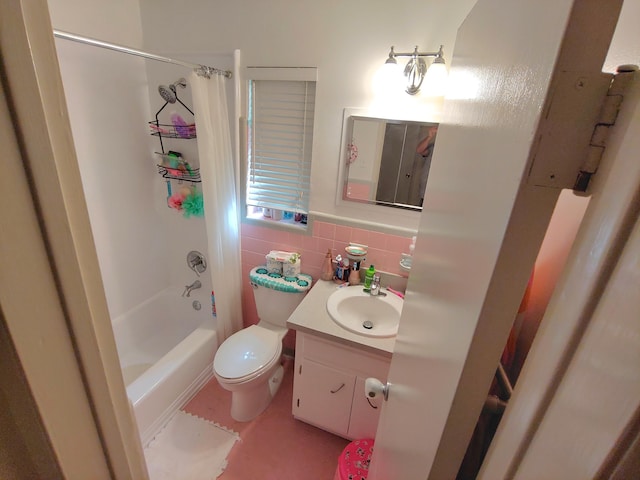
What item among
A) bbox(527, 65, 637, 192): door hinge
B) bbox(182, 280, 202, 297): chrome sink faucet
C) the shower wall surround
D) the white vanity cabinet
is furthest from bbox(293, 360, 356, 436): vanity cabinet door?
bbox(527, 65, 637, 192): door hinge

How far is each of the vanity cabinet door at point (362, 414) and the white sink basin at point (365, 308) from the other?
0.99 feet

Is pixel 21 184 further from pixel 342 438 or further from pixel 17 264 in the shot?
pixel 342 438

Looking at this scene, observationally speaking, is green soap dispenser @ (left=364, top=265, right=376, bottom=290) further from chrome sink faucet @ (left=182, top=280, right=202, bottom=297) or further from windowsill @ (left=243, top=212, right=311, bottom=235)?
chrome sink faucet @ (left=182, top=280, right=202, bottom=297)

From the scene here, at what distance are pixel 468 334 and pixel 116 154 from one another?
7.82ft

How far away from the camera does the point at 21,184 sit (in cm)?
28

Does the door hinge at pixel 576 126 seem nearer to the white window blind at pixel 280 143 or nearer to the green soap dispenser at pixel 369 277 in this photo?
the green soap dispenser at pixel 369 277

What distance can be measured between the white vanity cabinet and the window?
86 cm

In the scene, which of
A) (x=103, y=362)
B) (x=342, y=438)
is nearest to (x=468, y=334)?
(x=103, y=362)

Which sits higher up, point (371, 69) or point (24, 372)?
point (371, 69)

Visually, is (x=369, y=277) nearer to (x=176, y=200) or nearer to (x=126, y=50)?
(x=176, y=200)

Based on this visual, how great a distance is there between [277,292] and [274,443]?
2.81 ft

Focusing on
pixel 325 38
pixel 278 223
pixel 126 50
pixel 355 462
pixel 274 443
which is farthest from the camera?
pixel 278 223

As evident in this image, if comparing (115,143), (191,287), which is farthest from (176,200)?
(191,287)

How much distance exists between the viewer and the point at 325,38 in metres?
1.49
